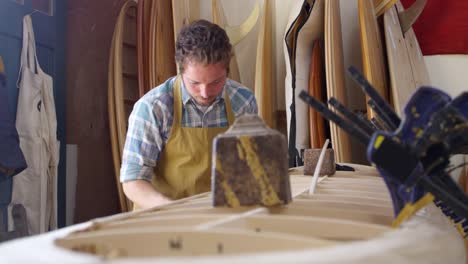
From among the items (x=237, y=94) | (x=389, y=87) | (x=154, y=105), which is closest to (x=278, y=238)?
(x=154, y=105)

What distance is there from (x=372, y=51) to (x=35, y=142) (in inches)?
90.3

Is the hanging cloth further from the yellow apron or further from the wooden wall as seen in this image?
the yellow apron

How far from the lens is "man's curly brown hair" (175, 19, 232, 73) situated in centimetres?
190

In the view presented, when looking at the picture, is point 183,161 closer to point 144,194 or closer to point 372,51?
point 144,194

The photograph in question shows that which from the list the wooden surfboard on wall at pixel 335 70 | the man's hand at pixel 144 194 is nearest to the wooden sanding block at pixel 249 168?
the man's hand at pixel 144 194

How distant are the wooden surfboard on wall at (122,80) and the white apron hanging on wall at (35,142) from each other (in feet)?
1.66

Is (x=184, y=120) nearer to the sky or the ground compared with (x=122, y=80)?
nearer to the ground

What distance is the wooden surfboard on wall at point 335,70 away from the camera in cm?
318

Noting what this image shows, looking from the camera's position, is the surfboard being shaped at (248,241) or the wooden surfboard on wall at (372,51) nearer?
the surfboard being shaped at (248,241)

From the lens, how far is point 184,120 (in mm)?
2162

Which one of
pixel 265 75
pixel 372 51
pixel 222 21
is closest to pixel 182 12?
pixel 222 21

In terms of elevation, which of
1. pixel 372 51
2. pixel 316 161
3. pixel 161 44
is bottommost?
pixel 316 161

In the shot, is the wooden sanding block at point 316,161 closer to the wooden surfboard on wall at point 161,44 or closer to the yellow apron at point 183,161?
the yellow apron at point 183,161

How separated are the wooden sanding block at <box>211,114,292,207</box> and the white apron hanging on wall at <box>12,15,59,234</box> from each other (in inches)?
90.8
